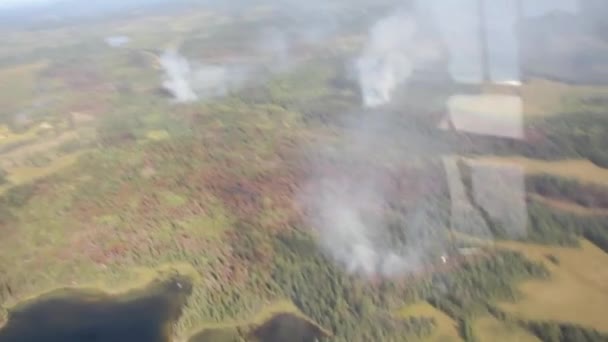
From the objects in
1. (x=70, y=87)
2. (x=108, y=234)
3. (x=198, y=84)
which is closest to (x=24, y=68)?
(x=70, y=87)

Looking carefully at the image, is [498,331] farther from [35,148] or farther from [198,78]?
[198,78]

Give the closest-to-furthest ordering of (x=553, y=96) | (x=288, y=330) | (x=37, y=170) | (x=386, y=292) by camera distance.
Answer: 1. (x=288, y=330)
2. (x=386, y=292)
3. (x=37, y=170)
4. (x=553, y=96)

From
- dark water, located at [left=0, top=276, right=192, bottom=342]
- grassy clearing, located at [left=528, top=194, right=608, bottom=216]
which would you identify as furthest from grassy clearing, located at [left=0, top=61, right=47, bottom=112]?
grassy clearing, located at [left=528, top=194, right=608, bottom=216]

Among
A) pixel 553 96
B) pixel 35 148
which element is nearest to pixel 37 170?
pixel 35 148

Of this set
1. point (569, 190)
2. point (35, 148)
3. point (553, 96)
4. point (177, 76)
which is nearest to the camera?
point (569, 190)

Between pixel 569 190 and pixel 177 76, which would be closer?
pixel 569 190

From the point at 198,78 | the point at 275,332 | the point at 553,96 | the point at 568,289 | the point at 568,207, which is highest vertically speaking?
the point at 198,78

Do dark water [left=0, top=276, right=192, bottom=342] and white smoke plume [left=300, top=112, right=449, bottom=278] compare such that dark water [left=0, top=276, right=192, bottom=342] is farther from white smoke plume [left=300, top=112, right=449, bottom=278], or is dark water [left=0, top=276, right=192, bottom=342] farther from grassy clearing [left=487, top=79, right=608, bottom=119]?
grassy clearing [left=487, top=79, right=608, bottom=119]

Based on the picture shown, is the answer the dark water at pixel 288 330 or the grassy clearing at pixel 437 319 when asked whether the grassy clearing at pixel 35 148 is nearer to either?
the dark water at pixel 288 330
